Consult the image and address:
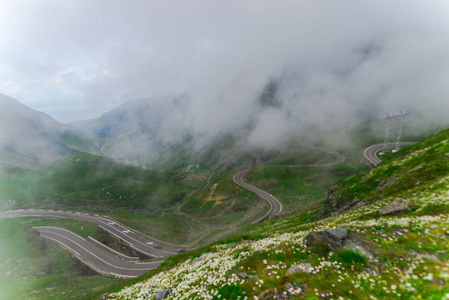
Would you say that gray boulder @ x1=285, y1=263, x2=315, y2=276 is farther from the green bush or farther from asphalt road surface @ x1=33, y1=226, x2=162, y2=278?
asphalt road surface @ x1=33, y1=226, x2=162, y2=278

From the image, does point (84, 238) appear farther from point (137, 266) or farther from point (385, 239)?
point (385, 239)

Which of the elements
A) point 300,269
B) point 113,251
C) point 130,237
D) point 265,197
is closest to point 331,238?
point 300,269

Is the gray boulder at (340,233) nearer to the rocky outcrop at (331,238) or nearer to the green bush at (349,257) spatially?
the rocky outcrop at (331,238)

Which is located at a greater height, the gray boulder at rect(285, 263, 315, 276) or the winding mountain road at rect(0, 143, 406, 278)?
the gray boulder at rect(285, 263, 315, 276)

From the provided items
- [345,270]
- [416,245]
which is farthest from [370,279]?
[416,245]

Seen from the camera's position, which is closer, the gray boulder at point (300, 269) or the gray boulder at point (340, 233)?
the gray boulder at point (300, 269)

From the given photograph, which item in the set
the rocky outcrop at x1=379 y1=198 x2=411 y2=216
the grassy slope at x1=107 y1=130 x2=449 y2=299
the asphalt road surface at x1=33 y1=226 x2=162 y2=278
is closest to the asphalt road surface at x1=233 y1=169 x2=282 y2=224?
the asphalt road surface at x1=33 y1=226 x2=162 y2=278

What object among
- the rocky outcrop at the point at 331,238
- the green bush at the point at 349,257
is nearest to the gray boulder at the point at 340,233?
the rocky outcrop at the point at 331,238

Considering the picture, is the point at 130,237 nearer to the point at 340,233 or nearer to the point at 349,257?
the point at 340,233

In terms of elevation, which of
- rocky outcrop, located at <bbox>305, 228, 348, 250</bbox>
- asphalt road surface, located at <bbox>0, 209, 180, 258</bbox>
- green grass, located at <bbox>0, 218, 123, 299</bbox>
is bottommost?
green grass, located at <bbox>0, 218, 123, 299</bbox>
